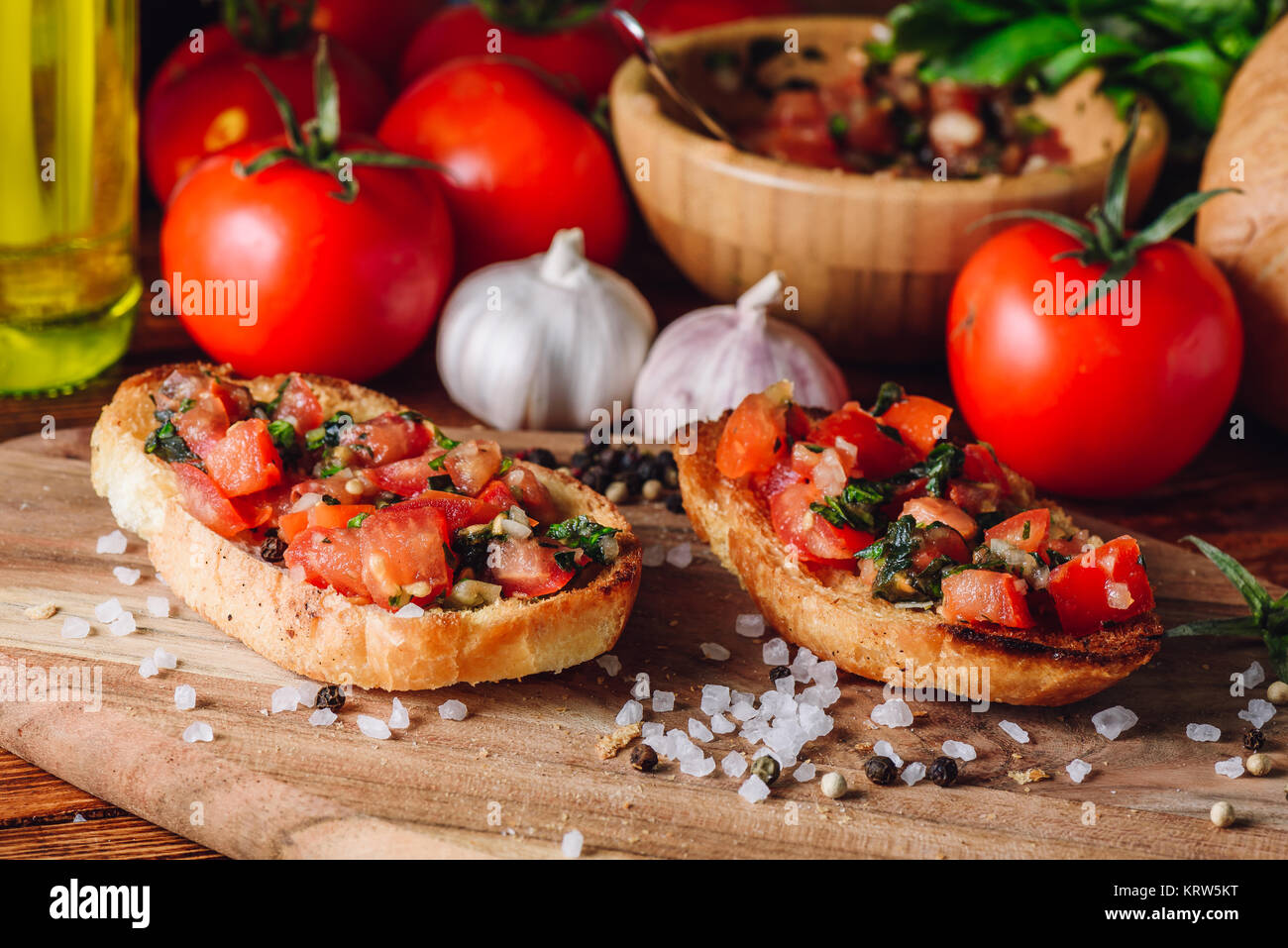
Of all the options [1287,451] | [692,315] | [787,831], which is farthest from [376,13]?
[787,831]

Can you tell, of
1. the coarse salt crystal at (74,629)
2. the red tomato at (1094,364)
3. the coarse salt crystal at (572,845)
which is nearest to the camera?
the coarse salt crystal at (572,845)

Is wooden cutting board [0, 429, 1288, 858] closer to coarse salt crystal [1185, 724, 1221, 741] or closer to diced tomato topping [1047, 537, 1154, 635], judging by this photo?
coarse salt crystal [1185, 724, 1221, 741]

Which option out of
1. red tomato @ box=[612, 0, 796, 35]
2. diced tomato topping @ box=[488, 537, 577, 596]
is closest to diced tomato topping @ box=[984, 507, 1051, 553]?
diced tomato topping @ box=[488, 537, 577, 596]

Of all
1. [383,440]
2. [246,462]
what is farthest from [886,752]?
[246,462]

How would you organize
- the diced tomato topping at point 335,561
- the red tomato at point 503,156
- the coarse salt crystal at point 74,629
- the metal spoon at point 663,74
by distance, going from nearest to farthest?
1. the diced tomato topping at point 335,561
2. the coarse salt crystal at point 74,629
3. the metal spoon at point 663,74
4. the red tomato at point 503,156

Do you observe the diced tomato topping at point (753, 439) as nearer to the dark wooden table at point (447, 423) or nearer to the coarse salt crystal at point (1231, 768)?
the dark wooden table at point (447, 423)

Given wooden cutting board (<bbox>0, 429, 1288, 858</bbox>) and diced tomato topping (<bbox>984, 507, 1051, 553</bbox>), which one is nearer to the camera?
wooden cutting board (<bbox>0, 429, 1288, 858</bbox>)

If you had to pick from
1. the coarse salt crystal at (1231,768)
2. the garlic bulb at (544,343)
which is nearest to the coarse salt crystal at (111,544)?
the garlic bulb at (544,343)

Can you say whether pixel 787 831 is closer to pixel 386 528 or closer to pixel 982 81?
pixel 386 528
